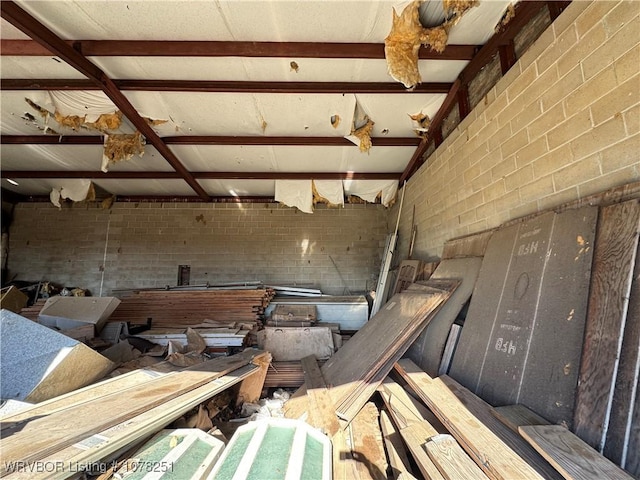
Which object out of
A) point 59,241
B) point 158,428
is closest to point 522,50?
point 158,428

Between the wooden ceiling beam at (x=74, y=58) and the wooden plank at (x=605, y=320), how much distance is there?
15.0 ft

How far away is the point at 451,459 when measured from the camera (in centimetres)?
130

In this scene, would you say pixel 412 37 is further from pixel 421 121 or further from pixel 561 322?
pixel 561 322

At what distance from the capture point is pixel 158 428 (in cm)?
180

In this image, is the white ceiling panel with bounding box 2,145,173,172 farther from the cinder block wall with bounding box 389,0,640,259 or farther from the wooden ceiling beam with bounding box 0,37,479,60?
the cinder block wall with bounding box 389,0,640,259

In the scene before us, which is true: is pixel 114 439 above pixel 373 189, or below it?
below

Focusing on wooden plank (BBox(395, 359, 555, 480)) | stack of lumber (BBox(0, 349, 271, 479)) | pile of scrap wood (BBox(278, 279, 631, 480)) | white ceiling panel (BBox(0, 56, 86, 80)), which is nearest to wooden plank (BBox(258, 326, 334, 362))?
pile of scrap wood (BBox(278, 279, 631, 480))

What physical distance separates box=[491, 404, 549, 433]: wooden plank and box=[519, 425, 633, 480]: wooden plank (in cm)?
12

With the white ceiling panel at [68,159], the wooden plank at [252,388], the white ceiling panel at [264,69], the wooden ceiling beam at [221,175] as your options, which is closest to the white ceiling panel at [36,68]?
the white ceiling panel at [264,69]

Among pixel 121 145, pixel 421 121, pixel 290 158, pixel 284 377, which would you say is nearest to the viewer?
pixel 284 377

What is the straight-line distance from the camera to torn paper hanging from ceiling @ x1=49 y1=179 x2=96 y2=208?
6238 millimetres

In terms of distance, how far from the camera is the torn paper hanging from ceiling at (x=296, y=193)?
6.18m

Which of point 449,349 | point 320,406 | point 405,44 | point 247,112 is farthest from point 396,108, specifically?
point 320,406

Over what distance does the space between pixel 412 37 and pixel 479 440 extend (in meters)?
3.04
